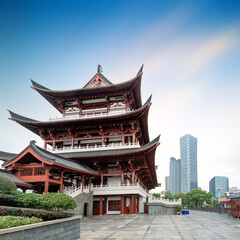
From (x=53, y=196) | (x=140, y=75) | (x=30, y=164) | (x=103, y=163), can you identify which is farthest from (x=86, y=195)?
(x=140, y=75)

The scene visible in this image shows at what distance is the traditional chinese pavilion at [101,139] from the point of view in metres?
30.1

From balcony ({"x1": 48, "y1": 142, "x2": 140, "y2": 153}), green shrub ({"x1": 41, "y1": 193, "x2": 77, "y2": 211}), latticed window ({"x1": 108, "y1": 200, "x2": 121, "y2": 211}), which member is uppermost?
balcony ({"x1": 48, "y1": 142, "x2": 140, "y2": 153})

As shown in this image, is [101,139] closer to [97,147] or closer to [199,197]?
[97,147]

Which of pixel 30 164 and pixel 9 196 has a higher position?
pixel 30 164

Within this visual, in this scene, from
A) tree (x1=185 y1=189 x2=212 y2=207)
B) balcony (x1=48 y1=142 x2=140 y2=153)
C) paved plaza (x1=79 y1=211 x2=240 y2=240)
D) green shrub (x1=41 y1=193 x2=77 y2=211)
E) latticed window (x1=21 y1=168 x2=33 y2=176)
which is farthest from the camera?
tree (x1=185 y1=189 x2=212 y2=207)

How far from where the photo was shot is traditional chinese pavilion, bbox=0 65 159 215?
98.9 ft

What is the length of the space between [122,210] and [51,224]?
69.7 ft

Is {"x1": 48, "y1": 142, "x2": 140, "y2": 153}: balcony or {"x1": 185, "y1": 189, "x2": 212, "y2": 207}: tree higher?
{"x1": 48, "y1": 142, "x2": 140, "y2": 153}: balcony

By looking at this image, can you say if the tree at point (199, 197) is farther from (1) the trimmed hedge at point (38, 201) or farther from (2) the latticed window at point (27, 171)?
(1) the trimmed hedge at point (38, 201)

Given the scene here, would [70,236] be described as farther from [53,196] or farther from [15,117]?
[15,117]

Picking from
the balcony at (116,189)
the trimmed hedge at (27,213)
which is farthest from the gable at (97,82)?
the trimmed hedge at (27,213)

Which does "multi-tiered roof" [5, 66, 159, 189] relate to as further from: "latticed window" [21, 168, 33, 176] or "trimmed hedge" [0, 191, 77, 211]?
"trimmed hedge" [0, 191, 77, 211]

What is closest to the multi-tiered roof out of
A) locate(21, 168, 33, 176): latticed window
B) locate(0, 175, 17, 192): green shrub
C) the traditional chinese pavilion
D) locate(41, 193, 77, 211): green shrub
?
the traditional chinese pavilion

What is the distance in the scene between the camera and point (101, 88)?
35469 mm
